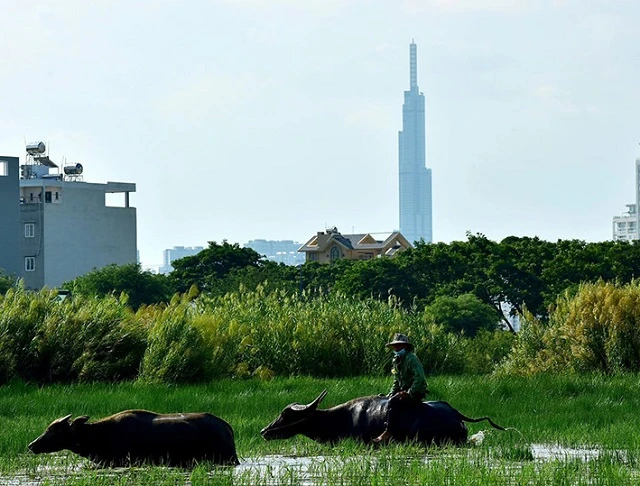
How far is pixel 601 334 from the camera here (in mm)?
24938

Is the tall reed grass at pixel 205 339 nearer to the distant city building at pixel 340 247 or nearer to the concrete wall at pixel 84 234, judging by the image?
the concrete wall at pixel 84 234

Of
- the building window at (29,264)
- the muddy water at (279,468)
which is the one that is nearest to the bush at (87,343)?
the muddy water at (279,468)

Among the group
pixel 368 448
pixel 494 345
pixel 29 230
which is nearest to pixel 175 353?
pixel 368 448

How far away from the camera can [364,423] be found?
1438 cm

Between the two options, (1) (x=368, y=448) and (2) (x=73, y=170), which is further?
(2) (x=73, y=170)

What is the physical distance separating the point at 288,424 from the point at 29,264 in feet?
327

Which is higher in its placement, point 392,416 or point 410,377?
point 410,377

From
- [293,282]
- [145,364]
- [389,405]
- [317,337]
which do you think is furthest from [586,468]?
[293,282]

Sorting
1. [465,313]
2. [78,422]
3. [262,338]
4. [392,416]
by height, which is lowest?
[465,313]

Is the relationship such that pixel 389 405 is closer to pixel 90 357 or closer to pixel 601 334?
pixel 90 357

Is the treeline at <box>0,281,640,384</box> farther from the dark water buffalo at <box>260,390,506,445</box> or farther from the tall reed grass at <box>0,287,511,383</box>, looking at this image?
the dark water buffalo at <box>260,390,506,445</box>

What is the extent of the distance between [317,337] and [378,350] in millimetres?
1167

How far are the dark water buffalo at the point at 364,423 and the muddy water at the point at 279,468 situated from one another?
0.72m

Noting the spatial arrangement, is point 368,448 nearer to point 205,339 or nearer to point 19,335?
point 205,339
